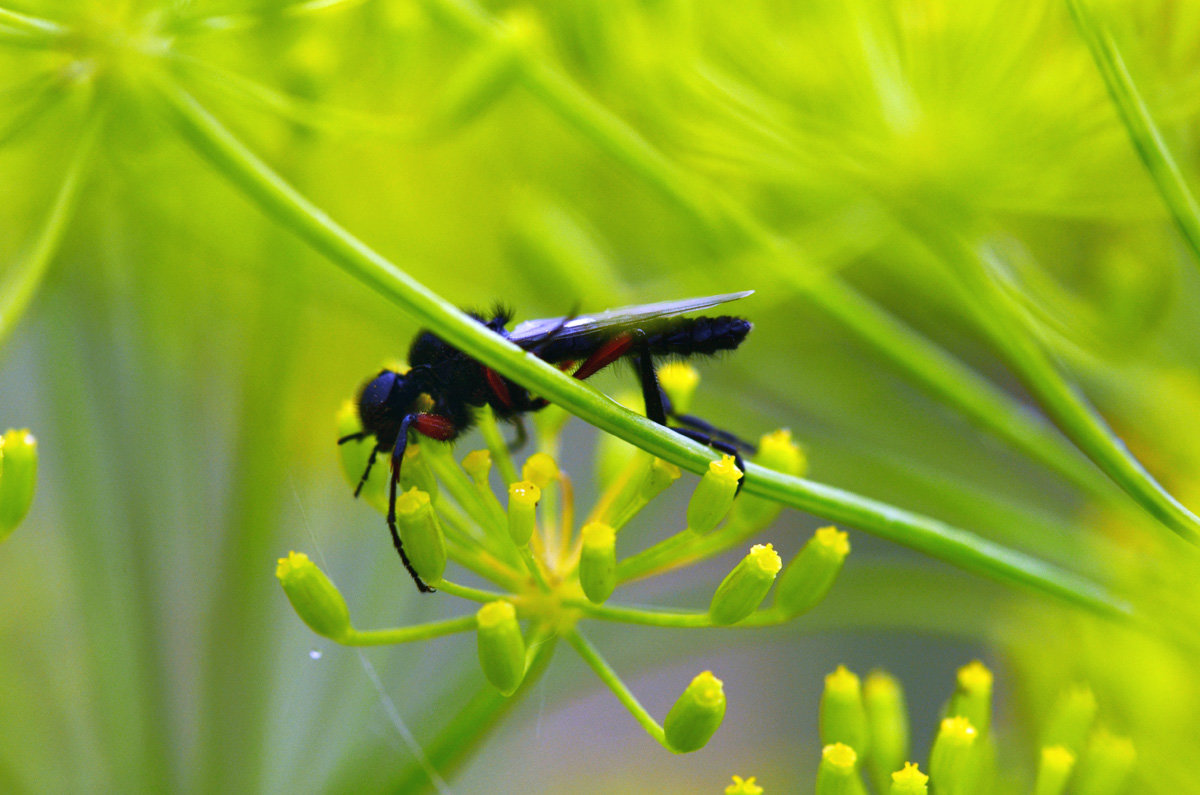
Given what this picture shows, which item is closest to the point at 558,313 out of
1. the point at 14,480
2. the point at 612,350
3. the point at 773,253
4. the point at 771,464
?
the point at 773,253

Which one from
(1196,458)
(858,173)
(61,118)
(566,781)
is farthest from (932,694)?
(61,118)

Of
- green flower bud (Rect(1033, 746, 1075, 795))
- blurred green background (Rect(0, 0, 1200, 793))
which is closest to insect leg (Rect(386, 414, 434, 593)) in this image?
blurred green background (Rect(0, 0, 1200, 793))

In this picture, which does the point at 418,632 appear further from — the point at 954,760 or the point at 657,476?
the point at 954,760

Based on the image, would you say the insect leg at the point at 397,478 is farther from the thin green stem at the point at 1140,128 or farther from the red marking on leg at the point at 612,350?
the thin green stem at the point at 1140,128

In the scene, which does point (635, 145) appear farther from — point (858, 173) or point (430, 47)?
point (430, 47)

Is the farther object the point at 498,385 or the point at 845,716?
the point at 498,385

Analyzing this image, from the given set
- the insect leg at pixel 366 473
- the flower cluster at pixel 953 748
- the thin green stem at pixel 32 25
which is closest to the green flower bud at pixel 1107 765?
the flower cluster at pixel 953 748

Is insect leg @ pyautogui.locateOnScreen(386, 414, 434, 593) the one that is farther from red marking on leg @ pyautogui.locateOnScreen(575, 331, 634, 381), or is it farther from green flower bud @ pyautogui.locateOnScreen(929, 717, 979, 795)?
green flower bud @ pyautogui.locateOnScreen(929, 717, 979, 795)
